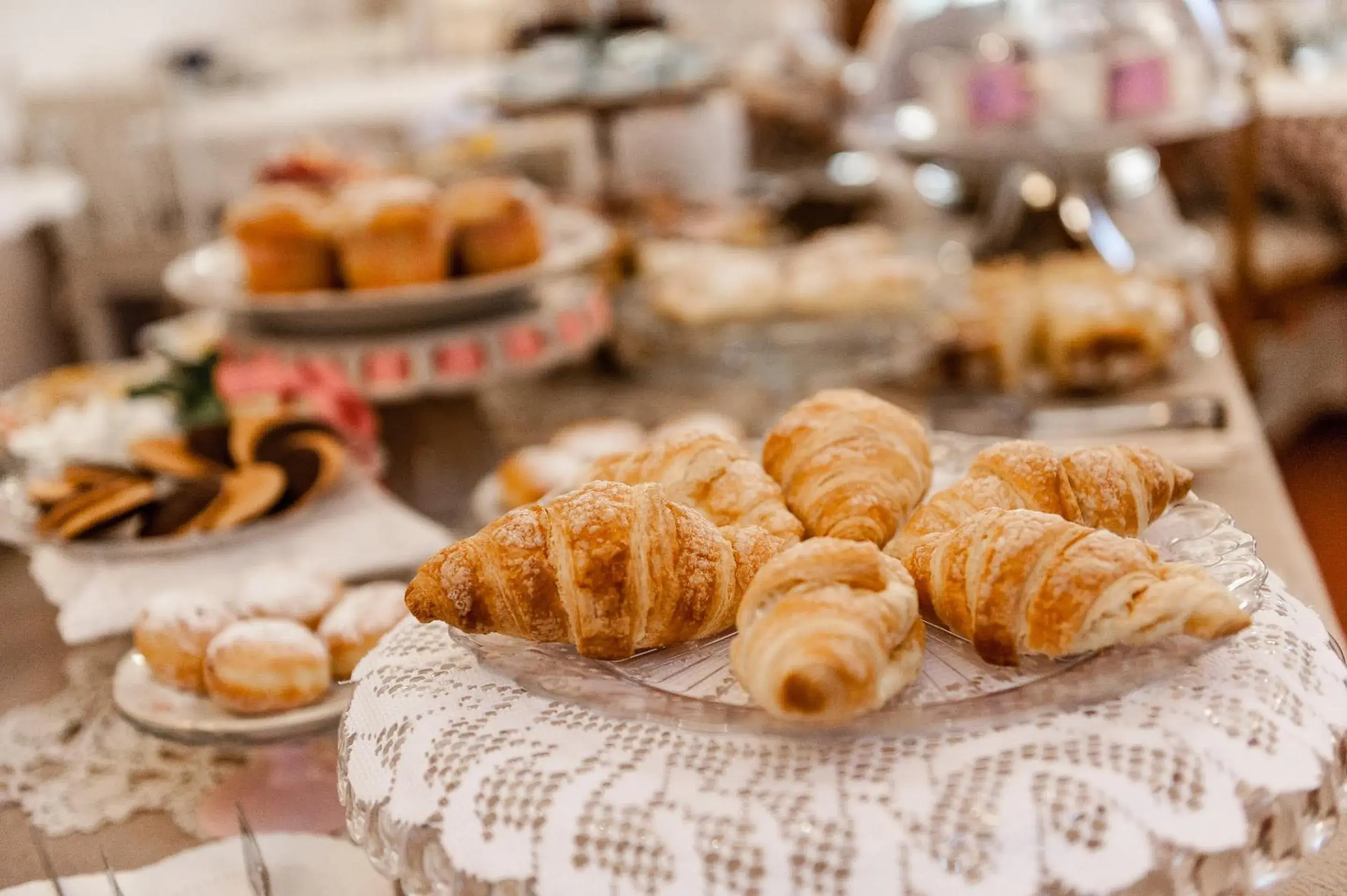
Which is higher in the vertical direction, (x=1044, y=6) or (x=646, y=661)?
(x=1044, y=6)

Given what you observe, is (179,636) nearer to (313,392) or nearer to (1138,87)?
(313,392)

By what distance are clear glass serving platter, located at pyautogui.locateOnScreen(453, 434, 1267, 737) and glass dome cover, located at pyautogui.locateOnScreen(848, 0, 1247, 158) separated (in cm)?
152

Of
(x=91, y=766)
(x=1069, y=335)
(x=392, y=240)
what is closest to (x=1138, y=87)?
(x=1069, y=335)

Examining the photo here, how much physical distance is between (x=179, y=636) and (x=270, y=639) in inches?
2.9

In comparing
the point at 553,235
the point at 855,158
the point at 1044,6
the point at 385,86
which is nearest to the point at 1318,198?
the point at 855,158

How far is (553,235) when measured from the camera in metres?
1.57

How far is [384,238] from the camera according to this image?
4.35 feet

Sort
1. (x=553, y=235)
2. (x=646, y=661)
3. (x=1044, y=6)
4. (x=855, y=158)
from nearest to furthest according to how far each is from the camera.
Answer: (x=646, y=661)
(x=553, y=235)
(x=1044, y=6)
(x=855, y=158)

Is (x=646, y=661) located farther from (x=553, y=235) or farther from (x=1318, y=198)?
(x=1318, y=198)

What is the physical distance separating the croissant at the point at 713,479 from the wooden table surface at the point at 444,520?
0.35m

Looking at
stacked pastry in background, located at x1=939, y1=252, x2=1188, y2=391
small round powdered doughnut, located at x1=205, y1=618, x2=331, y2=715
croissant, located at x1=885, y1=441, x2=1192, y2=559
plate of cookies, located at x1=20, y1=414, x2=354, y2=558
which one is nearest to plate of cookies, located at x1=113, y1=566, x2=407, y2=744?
small round powdered doughnut, located at x1=205, y1=618, x2=331, y2=715

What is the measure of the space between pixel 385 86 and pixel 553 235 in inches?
142

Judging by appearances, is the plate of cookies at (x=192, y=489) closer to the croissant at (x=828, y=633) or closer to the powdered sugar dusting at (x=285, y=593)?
the powdered sugar dusting at (x=285, y=593)

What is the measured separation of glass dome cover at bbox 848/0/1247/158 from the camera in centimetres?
202
